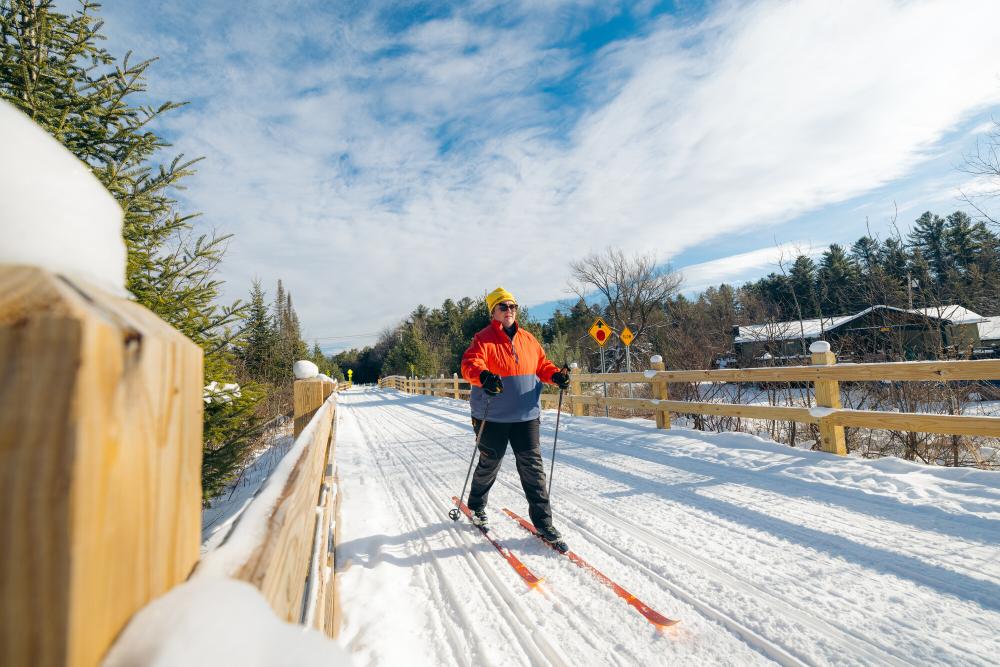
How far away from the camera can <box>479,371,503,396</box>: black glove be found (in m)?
3.40

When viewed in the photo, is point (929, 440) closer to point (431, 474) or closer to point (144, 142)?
point (431, 474)

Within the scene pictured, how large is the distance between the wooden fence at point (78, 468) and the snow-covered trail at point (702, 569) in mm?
2138

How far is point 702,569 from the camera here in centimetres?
285

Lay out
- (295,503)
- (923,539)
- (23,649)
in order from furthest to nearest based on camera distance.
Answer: (923,539)
(295,503)
(23,649)

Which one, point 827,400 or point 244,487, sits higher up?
point 827,400

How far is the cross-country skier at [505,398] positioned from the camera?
11.5ft

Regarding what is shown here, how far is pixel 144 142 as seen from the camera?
188 inches

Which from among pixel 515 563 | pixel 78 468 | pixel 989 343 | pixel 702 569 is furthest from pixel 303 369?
pixel 989 343

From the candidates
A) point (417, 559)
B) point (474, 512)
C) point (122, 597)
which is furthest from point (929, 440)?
point (122, 597)

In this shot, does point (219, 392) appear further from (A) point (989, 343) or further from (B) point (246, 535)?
(A) point (989, 343)

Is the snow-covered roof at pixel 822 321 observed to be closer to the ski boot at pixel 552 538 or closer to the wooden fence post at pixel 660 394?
the wooden fence post at pixel 660 394

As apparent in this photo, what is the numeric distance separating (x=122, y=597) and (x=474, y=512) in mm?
3510

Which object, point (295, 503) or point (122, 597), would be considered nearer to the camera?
point (122, 597)

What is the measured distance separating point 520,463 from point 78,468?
328 cm
